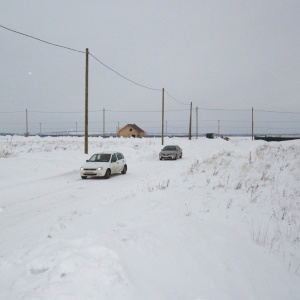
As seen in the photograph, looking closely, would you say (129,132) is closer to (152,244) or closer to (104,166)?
(104,166)

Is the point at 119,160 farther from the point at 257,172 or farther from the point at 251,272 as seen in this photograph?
the point at 251,272

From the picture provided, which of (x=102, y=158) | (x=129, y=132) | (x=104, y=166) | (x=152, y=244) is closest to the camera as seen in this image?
(x=152, y=244)

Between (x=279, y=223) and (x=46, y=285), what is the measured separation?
6269 millimetres

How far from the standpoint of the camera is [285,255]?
6043 mm

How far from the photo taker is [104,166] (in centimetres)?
1602

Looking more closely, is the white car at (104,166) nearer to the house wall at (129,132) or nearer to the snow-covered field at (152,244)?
Answer: the snow-covered field at (152,244)

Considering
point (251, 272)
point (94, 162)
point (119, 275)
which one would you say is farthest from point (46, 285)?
point (94, 162)

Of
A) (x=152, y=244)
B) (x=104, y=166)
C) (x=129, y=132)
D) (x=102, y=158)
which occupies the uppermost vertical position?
(x=129, y=132)

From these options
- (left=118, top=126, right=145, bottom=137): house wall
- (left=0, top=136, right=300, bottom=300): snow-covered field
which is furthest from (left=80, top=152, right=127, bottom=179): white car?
(left=118, top=126, right=145, bottom=137): house wall

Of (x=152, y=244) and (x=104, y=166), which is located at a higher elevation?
(x=104, y=166)

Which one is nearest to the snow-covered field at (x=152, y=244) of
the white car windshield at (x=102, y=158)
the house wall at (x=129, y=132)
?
the white car windshield at (x=102, y=158)

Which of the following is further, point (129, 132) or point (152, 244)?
point (129, 132)

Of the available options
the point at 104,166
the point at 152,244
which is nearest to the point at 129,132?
the point at 104,166

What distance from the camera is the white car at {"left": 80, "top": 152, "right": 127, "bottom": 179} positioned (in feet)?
50.9
